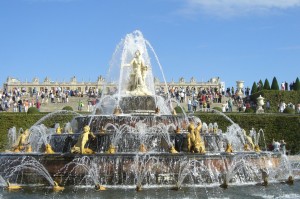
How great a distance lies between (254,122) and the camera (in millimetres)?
29750

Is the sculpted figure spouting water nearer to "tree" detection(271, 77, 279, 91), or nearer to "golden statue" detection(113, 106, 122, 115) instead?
"golden statue" detection(113, 106, 122, 115)

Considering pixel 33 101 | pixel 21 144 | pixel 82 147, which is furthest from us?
pixel 33 101

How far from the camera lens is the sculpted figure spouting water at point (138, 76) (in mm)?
22672

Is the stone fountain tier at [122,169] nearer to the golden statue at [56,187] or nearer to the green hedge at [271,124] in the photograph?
the golden statue at [56,187]

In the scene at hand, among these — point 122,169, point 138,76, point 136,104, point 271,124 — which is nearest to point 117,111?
point 136,104

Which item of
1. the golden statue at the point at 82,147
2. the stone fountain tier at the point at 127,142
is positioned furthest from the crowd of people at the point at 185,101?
the golden statue at the point at 82,147

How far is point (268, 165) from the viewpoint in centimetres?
1566

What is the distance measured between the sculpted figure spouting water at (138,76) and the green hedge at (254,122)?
8001mm

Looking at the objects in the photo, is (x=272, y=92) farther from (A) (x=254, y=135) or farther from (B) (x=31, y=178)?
(B) (x=31, y=178)

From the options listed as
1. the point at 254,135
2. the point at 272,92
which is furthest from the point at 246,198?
the point at 272,92

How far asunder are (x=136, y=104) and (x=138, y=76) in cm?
151

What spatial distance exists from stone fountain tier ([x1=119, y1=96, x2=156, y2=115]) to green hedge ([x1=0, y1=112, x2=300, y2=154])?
8659 millimetres

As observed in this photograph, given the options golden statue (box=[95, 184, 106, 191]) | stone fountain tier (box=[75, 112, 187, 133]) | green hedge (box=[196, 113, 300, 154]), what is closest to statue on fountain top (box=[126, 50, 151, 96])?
stone fountain tier (box=[75, 112, 187, 133])

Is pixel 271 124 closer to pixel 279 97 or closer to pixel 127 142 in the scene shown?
pixel 279 97
